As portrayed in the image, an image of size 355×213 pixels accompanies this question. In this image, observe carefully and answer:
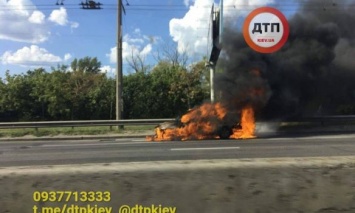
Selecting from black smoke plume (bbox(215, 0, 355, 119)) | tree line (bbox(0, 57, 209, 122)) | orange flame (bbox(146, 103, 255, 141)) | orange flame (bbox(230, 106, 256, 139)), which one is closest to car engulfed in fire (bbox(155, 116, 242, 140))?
orange flame (bbox(146, 103, 255, 141))

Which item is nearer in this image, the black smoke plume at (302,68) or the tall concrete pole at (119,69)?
the black smoke plume at (302,68)

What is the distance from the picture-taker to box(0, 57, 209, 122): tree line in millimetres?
30969

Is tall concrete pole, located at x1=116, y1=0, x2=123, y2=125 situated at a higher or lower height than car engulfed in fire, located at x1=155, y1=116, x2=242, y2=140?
higher

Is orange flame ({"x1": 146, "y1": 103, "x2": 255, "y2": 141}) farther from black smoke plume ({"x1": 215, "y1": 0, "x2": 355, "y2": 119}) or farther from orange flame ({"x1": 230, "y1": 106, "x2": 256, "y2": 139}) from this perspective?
black smoke plume ({"x1": 215, "y1": 0, "x2": 355, "y2": 119})

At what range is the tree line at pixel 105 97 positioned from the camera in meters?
31.0

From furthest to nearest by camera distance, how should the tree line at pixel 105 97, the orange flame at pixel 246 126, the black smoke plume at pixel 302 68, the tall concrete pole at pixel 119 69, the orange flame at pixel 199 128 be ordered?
the tree line at pixel 105 97, the tall concrete pole at pixel 119 69, the black smoke plume at pixel 302 68, the orange flame at pixel 246 126, the orange flame at pixel 199 128

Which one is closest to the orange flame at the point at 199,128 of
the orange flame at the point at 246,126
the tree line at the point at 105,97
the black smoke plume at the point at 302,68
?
the orange flame at the point at 246,126

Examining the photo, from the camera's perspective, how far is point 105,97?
1245 inches

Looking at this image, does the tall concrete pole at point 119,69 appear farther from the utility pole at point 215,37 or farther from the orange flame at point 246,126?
the orange flame at point 246,126

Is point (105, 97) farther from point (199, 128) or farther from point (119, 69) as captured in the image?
point (199, 128)

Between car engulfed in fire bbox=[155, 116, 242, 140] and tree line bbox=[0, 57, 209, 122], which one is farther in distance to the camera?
tree line bbox=[0, 57, 209, 122]

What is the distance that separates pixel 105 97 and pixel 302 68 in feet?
51.9

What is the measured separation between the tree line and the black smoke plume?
9.16 metres

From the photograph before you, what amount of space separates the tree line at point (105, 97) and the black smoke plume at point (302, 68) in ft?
30.1
